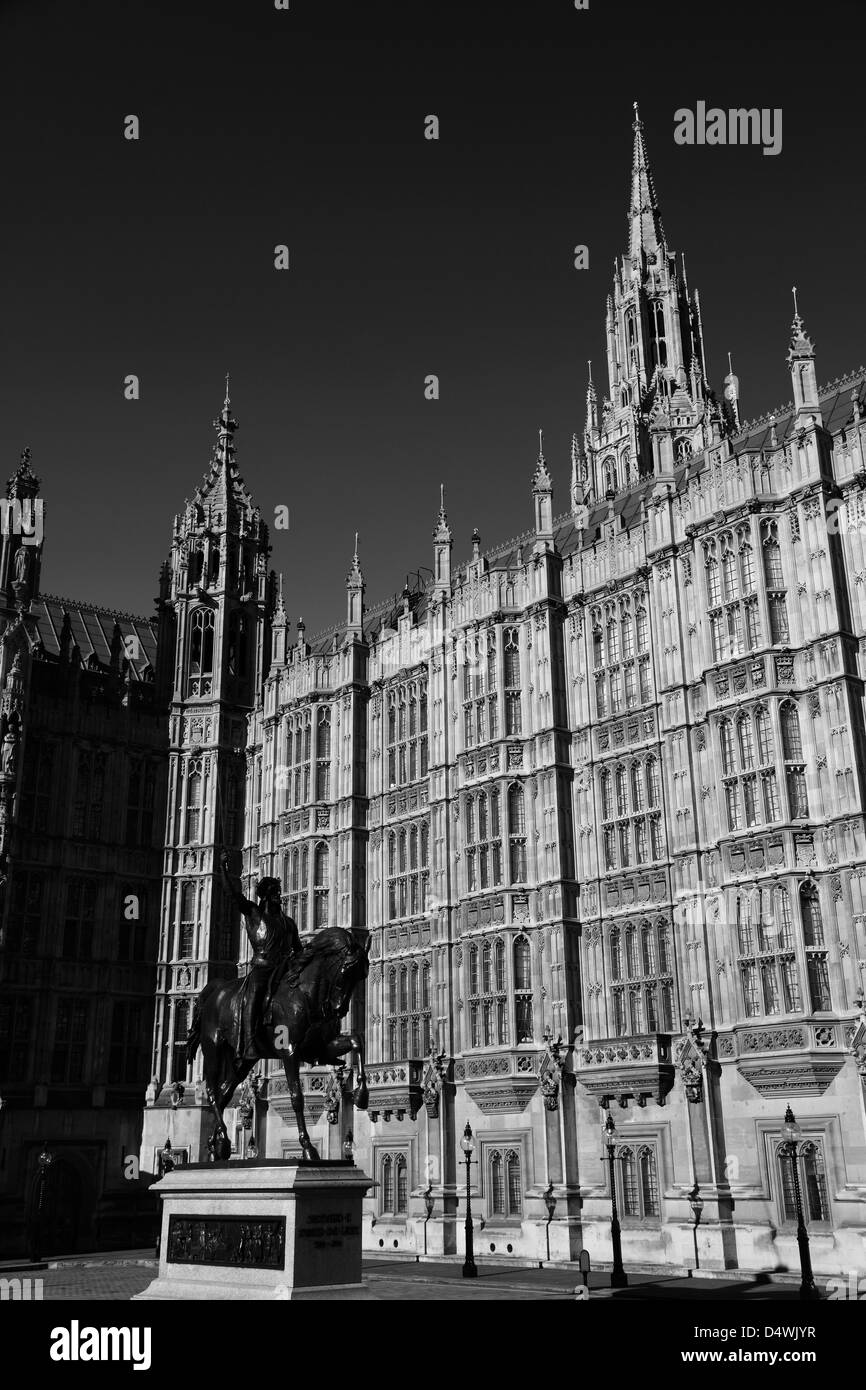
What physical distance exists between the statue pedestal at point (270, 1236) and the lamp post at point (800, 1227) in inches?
530

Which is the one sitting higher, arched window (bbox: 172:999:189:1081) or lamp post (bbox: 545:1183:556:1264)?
arched window (bbox: 172:999:189:1081)

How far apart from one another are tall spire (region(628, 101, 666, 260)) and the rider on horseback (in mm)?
93489

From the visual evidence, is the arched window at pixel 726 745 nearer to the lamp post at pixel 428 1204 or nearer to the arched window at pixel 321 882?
the lamp post at pixel 428 1204

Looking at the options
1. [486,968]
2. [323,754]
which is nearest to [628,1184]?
[486,968]

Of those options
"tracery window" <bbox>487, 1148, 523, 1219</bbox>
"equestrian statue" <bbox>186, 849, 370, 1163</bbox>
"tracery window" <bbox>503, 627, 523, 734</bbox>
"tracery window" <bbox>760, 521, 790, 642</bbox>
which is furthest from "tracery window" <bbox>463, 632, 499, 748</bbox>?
"equestrian statue" <bbox>186, 849, 370, 1163</bbox>

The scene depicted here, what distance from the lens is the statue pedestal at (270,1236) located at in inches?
741

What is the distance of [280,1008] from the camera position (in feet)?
72.2

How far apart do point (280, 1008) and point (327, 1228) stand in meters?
4.02

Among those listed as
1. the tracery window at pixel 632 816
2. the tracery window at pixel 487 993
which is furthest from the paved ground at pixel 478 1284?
the tracery window at pixel 632 816

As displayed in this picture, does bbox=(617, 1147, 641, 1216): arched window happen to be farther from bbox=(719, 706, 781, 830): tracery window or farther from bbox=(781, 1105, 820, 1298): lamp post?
bbox=(719, 706, 781, 830): tracery window

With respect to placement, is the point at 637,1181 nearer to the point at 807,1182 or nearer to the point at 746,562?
the point at 807,1182

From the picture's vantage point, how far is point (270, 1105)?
2126 inches

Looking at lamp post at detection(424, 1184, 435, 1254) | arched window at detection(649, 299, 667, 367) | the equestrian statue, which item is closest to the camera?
the equestrian statue

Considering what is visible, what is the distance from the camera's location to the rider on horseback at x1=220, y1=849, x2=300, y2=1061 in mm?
22188
